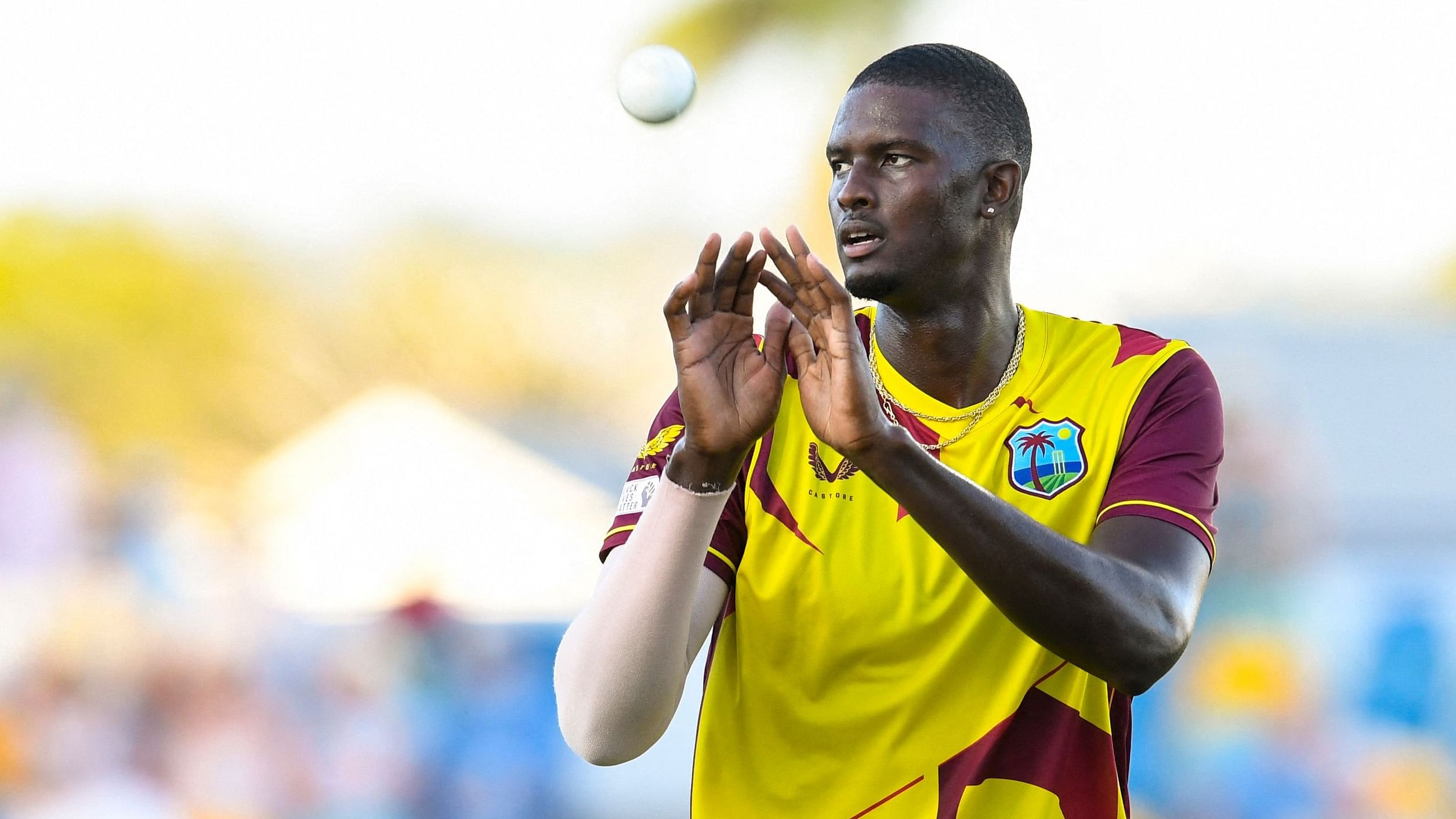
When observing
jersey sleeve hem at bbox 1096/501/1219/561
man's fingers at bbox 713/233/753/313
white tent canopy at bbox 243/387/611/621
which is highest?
white tent canopy at bbox 243/387/611/621

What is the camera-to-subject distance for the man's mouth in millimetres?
2107

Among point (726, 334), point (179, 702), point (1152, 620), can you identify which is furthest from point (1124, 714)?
point (179, 702)

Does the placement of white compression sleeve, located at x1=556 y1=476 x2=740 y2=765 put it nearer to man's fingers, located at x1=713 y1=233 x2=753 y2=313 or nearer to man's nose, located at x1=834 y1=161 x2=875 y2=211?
man's fingers, located at x1=713 y1=233 x2=753 y2=313

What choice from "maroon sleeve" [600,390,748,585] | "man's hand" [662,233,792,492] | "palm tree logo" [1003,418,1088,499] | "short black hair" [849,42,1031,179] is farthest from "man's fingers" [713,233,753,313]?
"palm tree logo" [1003,418,1088,499]

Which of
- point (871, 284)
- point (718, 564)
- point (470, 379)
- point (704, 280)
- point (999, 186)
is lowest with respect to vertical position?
point (718, 564)

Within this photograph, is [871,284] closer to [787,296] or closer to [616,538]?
[787,296]

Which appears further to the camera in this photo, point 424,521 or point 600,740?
point 424,521

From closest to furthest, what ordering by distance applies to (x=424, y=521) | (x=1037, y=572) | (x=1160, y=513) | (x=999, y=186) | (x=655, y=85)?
1. (x=1037, y=572)
2. (x=1160, y=513)
3. (x=999, y=186)
4. (x=655, y=85)
5. (x=424, y=521)

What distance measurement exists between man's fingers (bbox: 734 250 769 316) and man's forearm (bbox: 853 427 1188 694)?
10.4 inches

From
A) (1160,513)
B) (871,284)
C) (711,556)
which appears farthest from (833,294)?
(1160,513)

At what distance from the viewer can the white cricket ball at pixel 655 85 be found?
11.0 feet

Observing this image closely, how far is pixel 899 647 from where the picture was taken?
209 centimetres

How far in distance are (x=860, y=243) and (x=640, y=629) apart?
0.62 meters

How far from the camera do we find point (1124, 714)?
2168mm
